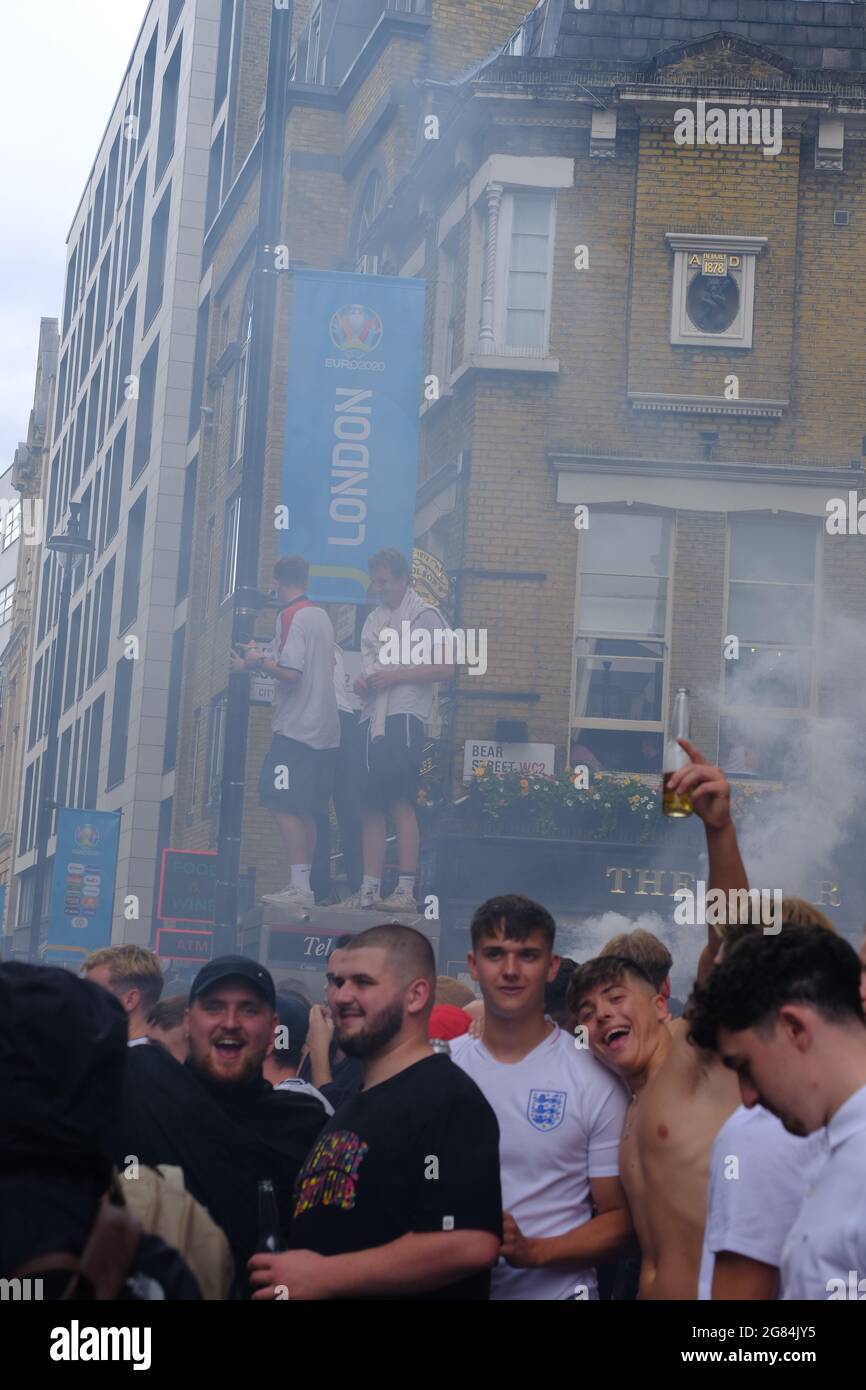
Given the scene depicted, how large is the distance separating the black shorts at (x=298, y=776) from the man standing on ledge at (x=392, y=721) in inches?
11.0

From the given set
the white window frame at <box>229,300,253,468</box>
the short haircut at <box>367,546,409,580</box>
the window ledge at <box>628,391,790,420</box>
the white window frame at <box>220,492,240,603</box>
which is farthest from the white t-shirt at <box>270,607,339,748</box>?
the white window frame at <box>229,300,253,468</box>

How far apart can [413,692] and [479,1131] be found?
26.0 feet

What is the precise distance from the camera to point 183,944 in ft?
53.8

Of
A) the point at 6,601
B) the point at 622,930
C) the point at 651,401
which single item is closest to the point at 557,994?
the point at 622,930

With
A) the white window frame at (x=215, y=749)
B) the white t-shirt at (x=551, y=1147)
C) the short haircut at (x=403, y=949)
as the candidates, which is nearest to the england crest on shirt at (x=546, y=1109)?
the white t-shirt at (x=551, y=1147)

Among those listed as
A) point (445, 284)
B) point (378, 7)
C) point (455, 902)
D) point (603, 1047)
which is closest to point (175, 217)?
point (378, 7)

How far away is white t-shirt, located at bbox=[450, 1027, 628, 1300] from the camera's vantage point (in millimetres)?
4863

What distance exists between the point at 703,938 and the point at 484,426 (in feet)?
17.0

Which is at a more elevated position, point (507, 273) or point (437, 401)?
point (507, 273)

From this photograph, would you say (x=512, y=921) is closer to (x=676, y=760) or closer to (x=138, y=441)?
(x=676, y=760)

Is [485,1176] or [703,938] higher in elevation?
[703,938]

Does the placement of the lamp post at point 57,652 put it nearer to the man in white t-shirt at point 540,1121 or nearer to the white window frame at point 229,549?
the white window frame at point 229,549
